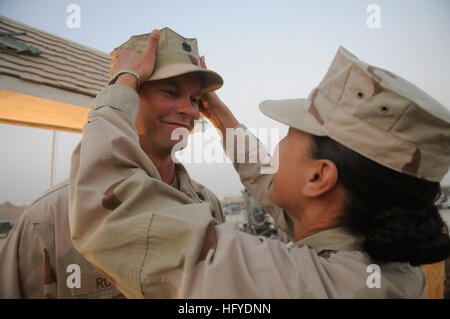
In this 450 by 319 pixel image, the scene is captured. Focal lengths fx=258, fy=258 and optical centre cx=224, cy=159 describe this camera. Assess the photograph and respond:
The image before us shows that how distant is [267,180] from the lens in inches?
85.7

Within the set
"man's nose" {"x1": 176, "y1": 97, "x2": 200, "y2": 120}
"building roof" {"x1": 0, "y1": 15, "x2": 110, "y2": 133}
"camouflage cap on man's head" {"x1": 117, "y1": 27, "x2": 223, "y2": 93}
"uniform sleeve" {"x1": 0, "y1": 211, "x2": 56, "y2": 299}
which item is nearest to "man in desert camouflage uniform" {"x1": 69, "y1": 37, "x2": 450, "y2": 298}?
"uniform sleeve" {"x1": 0, "y1": 211, "x2": 56, "y2": 299}

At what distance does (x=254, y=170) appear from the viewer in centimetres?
225

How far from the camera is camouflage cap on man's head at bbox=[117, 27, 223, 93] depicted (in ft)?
6.75

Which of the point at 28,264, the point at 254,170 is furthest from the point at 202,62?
the point at 28,264

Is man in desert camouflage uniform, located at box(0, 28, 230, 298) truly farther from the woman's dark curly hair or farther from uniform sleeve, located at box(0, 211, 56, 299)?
the woman's dark curly hair

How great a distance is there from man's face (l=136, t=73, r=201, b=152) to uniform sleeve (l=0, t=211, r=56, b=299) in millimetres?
1090

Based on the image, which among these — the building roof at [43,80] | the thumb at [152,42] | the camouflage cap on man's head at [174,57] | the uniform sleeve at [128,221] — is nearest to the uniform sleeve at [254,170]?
the camouflage cap on man's head at [174,57]

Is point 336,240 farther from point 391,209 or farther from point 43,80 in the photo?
point 43,80

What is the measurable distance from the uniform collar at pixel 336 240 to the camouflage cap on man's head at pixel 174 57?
1518 mm

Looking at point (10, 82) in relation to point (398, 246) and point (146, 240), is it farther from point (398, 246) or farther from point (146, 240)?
point (398, 246)

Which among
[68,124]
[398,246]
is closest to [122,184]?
[398,246]

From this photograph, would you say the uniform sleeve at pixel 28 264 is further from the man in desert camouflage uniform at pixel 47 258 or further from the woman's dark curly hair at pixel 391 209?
the woman's dark curly hair at pixel 391 209

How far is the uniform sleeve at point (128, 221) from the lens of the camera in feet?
3.16

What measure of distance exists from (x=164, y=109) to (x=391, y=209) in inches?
70.5
